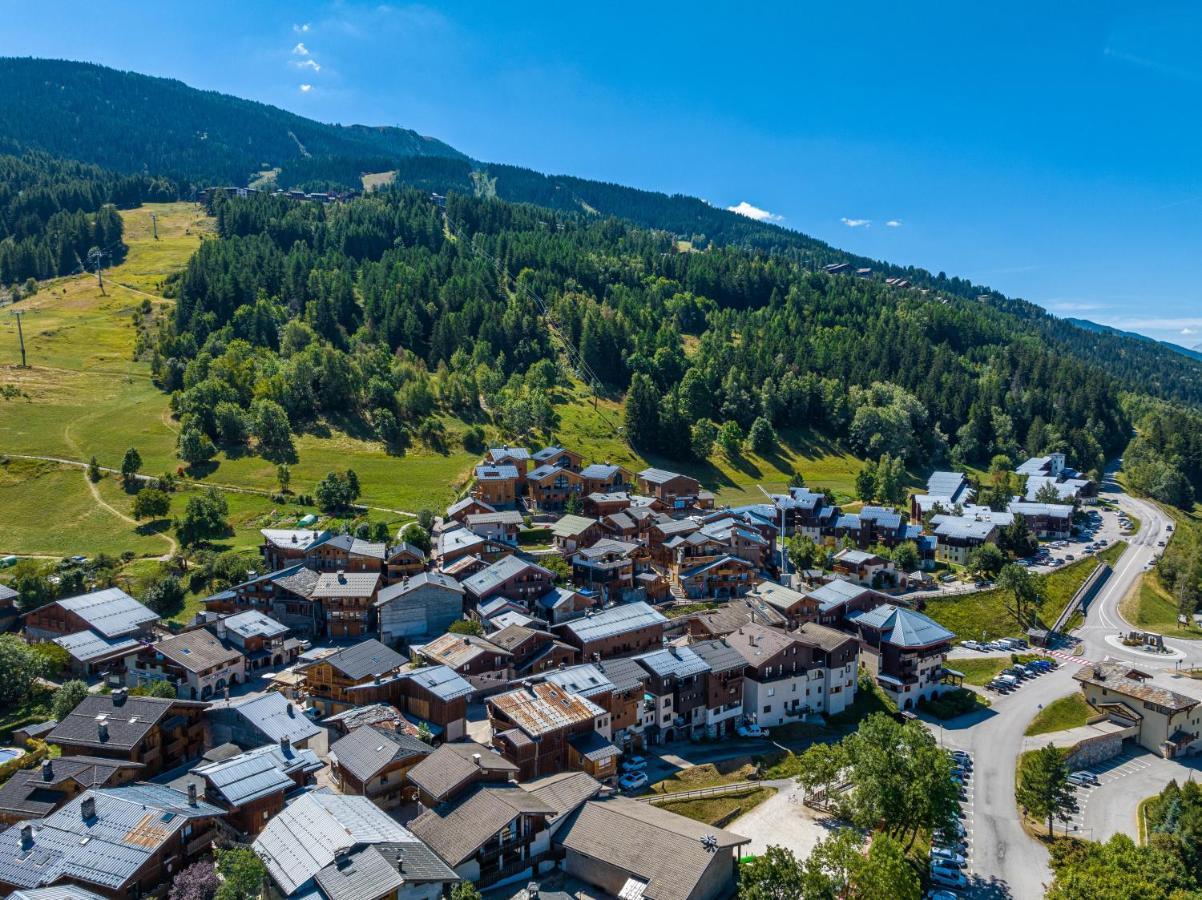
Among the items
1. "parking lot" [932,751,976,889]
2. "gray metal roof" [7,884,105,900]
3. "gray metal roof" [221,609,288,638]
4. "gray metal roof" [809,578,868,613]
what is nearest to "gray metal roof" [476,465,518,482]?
"gray metal roof" [221,609,288,638]

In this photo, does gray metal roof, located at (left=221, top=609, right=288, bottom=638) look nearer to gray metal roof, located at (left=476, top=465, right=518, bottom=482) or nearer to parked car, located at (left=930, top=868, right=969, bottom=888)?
gray metal roof, located at (left=476, top=465, right=518, bottom=482)

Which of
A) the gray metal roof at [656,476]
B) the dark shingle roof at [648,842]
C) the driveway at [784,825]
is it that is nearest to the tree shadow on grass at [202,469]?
the gray metal roof at [656,476]

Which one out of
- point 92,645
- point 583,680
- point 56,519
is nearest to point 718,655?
point 583,680

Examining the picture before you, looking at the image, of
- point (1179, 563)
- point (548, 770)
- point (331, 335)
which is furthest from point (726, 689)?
point (331, 335)

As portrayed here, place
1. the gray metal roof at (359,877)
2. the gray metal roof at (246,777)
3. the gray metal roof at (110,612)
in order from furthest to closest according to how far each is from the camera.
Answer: the gray metal roof at (110,612)
the gray metal roof at (246,777)
the gray metal roof at (359,877)

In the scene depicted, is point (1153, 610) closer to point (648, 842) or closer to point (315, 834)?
point (648, 842)

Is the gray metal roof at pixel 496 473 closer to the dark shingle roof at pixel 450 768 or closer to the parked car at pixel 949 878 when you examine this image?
the dark shingle roof at pixel 450 768
